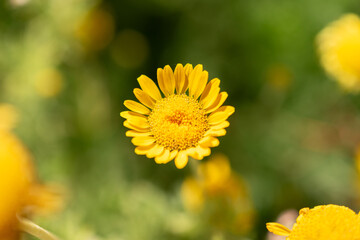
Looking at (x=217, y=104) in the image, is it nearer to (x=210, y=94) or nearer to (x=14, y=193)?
(x=210, y=94)

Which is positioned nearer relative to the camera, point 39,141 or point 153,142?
point 153,142

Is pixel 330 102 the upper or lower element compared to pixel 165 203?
upper

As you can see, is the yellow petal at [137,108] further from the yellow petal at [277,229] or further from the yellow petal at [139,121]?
the yellow petal at [277,229]

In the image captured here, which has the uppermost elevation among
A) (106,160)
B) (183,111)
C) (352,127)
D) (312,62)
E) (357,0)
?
(357,0)

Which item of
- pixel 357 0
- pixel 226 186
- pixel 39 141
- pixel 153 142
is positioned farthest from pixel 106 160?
pixel 357 0

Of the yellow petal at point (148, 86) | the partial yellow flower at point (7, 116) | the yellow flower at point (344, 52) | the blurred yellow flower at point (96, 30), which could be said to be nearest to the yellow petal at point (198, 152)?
the yellow petal at point (148, 86)

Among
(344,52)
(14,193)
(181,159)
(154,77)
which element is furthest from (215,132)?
(154,77)

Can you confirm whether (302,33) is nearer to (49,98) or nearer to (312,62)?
(312,62)
